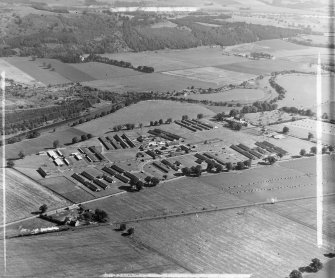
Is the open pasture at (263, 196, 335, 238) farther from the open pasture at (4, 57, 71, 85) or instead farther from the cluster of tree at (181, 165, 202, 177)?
the open pasture at (4, 57, 71, 85)

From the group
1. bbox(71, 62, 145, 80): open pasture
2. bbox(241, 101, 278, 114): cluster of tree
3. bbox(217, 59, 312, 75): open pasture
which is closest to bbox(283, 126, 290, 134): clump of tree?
bbox(241, 101, 278, 114): cluster of tree

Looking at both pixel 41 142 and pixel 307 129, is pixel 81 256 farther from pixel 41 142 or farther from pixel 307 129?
pixel 307 129

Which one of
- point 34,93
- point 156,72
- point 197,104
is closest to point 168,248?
point 197,104

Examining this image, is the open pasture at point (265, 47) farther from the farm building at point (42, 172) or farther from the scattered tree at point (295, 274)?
the scattered tree at point (295, 274)

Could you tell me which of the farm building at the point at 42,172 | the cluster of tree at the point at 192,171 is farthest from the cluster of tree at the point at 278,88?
the farm building at the point at 42,172

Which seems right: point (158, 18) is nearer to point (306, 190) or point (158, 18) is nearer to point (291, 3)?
point (291, 3)

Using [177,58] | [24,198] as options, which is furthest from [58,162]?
[177,58]
